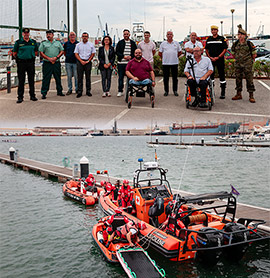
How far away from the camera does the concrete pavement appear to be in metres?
6.48

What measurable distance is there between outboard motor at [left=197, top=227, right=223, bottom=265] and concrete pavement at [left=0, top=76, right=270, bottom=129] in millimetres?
3034

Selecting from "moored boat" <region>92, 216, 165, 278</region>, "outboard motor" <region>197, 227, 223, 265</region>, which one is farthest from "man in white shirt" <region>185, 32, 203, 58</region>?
"moored boat" <region>92, 216, 165, 278</region>

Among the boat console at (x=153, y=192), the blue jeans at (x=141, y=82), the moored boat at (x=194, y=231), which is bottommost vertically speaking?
the moored boat at (x=194, y=231)

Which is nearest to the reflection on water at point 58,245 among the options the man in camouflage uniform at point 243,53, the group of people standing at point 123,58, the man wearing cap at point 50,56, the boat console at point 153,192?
the boat console at point 153,192

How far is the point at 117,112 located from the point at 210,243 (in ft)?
12.8

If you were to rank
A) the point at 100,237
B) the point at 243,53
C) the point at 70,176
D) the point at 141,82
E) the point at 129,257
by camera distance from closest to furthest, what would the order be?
the point at 141,82
the point at 129,257
the point at 243,53
the point at 100,237
the point at 70,176

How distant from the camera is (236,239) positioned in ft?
28.7

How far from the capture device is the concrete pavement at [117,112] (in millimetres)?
6477

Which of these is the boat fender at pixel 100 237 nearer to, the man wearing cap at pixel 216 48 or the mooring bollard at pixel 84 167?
the man wearing cap at pixel 216 48

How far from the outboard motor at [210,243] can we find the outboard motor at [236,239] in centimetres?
31

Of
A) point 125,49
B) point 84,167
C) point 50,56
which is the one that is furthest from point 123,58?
point 84,167

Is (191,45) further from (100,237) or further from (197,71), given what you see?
(100,237)

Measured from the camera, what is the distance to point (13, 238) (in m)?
11.6

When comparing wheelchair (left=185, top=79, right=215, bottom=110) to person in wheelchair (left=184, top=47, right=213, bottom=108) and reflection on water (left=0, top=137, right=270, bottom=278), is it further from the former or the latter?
reflection on water (left=0, top=137, right=270, bottom=278)
